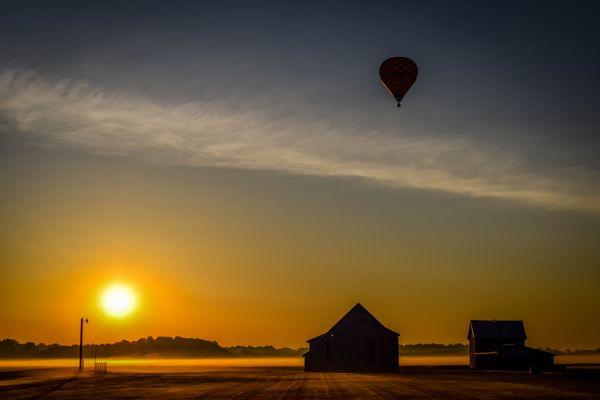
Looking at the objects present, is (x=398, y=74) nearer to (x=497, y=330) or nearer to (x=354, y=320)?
(x=354, y=320)

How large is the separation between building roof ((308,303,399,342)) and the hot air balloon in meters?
Result: 47.3

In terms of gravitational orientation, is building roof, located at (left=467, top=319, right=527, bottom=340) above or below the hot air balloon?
below

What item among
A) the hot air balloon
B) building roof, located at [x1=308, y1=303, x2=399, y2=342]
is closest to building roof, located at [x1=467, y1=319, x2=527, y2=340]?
building roof, located at [x1=308, y1=303, x2=399, y2=342]

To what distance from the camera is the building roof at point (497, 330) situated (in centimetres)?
10556

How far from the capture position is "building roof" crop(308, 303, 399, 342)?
3824 inches

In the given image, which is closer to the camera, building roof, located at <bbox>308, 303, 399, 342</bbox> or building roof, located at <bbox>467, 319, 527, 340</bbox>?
building roof, located at <bbox>308, 303, 399, 342</bbox>

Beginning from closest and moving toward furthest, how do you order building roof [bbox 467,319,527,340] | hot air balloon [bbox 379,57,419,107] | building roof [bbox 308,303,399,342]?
hot air balloon [bbox 379,57,419,107] → building roof [bbox 308,303,399,342] → building roof [bbox 467,319,527,340]

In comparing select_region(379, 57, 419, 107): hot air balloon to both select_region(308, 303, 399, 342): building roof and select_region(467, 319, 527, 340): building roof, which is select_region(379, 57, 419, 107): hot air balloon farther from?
select_region(467, 319, 527, 340): building roof

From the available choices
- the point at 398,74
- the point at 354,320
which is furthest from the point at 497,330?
the point at 398,74

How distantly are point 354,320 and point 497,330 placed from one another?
21371 mm

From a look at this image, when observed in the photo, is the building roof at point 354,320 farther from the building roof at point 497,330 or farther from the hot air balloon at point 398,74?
the hot air balloon at point 398,74

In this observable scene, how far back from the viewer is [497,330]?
348 feet

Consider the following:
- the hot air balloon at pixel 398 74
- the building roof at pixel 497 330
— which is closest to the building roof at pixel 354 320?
the building roof at pixel 497 330

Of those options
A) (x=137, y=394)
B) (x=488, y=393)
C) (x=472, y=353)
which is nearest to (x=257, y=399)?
(x=137, y=394)
